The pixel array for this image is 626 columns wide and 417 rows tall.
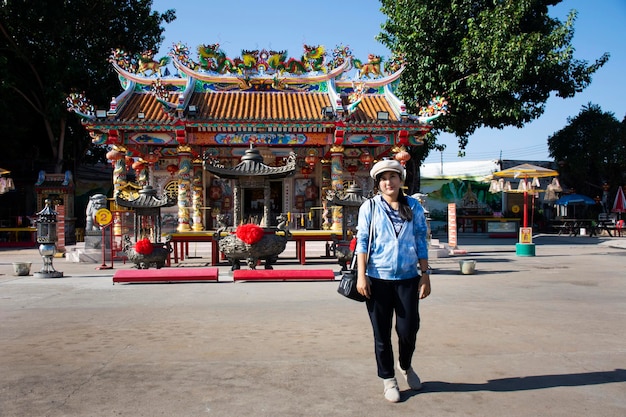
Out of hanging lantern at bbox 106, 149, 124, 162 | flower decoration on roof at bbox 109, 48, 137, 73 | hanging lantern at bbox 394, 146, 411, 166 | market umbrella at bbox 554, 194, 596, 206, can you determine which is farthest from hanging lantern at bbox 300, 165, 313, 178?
market umbrella at bbox 554, 194, 596, 206

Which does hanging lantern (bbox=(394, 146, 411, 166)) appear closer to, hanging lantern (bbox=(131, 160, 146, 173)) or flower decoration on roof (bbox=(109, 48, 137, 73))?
hanging lantern (bbox=(131, 160, 146, 173))

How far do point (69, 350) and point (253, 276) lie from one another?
5.94 metres

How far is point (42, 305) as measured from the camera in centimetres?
873

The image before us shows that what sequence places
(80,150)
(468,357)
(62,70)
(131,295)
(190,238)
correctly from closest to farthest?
(468,357)
(131,295)
(190,238)
(62,70)
(80,150)

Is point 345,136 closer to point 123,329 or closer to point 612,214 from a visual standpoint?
point 123,329

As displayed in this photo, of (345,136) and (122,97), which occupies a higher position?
(122,97)

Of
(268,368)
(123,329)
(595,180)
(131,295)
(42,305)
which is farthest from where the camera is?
(595,180)

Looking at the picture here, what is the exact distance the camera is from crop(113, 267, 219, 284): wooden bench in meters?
11.3

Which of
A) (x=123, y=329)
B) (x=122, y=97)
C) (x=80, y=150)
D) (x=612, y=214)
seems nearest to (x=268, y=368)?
(x=123, y=329)

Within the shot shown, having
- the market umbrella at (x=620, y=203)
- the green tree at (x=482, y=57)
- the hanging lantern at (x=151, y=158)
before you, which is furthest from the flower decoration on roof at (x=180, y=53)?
the market umbrella at (x=620, y=203)

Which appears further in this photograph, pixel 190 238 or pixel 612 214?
pixel 612 214

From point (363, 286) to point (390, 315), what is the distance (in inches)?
13.2

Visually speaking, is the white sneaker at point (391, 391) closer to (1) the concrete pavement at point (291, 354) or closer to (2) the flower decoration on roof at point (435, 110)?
(1) the concrete pavement at point (291, 354)

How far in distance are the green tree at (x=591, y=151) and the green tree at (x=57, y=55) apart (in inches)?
1020
